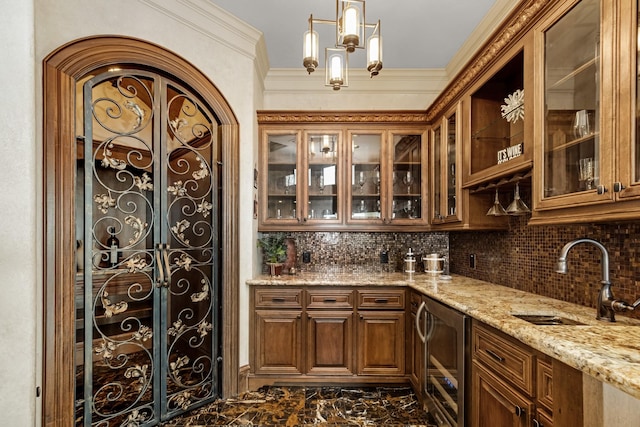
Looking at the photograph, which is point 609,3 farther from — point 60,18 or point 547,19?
point 60,18

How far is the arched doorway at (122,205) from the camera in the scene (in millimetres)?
1955

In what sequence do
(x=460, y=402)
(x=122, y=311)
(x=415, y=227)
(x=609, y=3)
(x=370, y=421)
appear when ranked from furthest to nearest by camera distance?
(x=415, y=227), (x=370, y=421), (x=122, y=311), (x=460, y=402), (x=609, y=3)

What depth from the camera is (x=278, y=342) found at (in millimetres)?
3033

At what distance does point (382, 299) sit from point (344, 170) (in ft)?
4.51

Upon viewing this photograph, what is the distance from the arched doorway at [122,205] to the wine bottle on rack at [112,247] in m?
0.02

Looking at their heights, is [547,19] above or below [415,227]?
above

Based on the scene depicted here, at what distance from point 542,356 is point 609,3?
145 cm

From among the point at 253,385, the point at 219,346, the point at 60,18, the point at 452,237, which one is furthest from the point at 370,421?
the point at 60,18

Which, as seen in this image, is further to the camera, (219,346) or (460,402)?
(219,346)

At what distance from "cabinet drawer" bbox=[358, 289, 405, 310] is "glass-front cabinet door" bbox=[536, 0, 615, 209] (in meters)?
1.55

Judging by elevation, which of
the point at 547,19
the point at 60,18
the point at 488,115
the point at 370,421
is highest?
the point at 60,18

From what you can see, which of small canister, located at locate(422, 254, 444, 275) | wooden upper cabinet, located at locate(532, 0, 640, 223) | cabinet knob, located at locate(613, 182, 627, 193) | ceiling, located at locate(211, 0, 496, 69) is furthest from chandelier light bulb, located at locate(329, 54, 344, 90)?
small canister, located at locate(422, 254, 444, 275)

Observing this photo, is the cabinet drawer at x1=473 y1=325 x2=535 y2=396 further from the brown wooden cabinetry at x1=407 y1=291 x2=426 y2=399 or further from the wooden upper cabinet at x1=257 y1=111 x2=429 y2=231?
the wooden upper cabinet at x1=257 y1=111 x2=429 y2=231

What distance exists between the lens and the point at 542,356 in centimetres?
137
